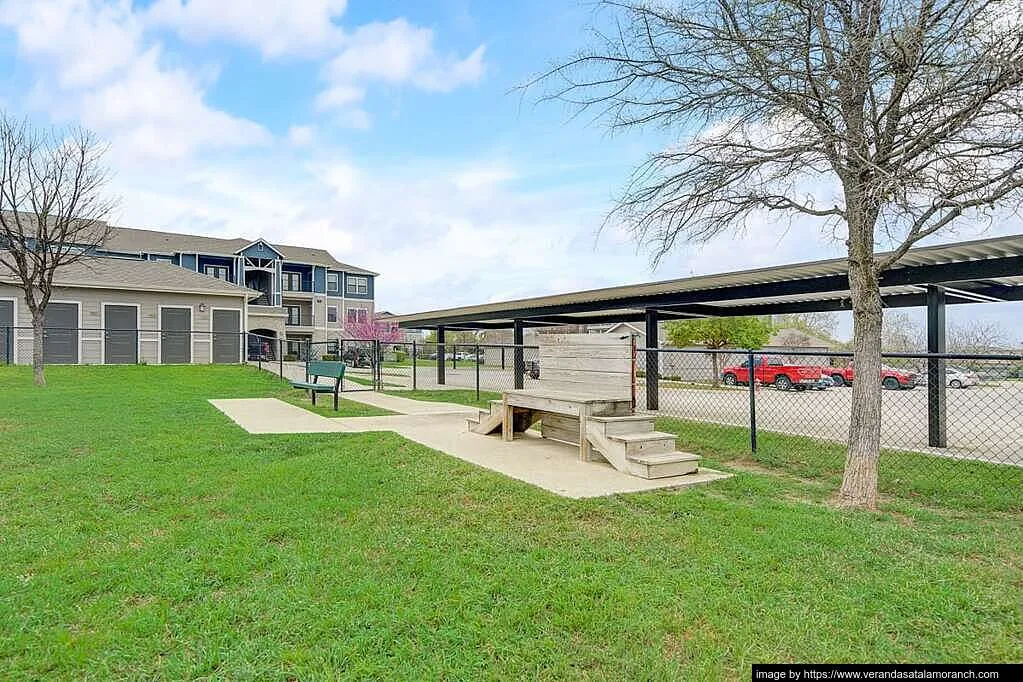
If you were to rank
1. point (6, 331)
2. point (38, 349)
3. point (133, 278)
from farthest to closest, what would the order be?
point (133, 278) < point (6, 331) < point (38, 349)

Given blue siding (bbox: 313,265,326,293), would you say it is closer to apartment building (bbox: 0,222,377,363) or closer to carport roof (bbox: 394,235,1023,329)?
apartment building (bbox: 0,222,377,363)

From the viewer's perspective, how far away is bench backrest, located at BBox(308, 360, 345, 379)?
11000mm

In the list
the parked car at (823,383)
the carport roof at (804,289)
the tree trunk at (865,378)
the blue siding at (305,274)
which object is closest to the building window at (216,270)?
the blue siding at (305,274)

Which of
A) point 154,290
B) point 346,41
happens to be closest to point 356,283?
point 154,290

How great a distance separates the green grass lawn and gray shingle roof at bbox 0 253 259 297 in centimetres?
2014

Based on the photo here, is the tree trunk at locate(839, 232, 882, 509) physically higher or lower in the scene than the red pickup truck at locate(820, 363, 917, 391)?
higher

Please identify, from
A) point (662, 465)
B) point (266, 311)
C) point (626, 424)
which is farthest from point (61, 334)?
point (662, 465)

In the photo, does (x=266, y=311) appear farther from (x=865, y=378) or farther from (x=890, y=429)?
(x=865, y=378)

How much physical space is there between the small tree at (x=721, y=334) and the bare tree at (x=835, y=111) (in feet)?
69.5

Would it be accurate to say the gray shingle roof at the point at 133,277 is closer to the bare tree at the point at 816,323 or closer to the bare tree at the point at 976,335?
the bare tree at the point at 976,335

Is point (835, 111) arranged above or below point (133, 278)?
below

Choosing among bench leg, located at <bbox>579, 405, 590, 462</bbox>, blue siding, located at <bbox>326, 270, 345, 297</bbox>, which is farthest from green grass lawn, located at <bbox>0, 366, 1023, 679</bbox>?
blue siding, located at <bbox>326, 270, 345, 297</bbox>

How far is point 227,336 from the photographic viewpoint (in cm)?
2462

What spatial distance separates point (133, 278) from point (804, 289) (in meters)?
23.8
